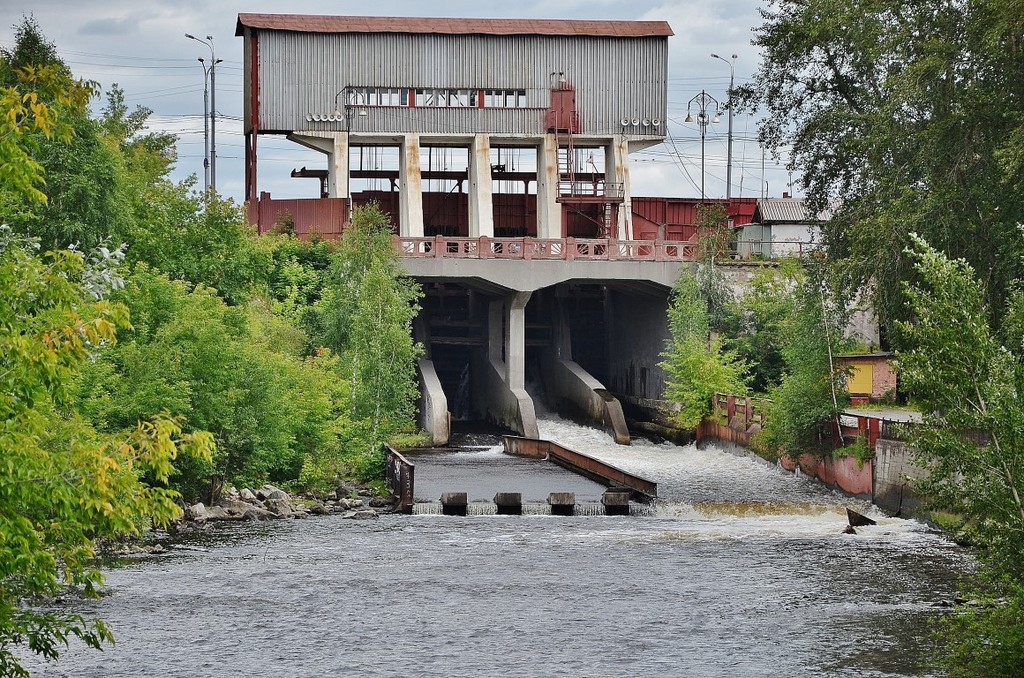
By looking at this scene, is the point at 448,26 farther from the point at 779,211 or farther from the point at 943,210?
the point at 943,210

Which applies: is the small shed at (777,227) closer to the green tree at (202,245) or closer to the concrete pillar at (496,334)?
the concrete pillar at (496,334)

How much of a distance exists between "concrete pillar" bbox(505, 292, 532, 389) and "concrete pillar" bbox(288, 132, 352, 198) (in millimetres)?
9301

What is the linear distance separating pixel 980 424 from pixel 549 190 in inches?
1899

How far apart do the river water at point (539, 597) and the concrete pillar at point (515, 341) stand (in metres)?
22.0

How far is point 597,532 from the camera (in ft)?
108

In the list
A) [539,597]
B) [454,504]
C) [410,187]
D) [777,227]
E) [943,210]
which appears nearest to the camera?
[539,597]

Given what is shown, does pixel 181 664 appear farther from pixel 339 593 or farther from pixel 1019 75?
pixel 1019 75

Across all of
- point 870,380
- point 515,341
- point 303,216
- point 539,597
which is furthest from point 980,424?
point 303,216

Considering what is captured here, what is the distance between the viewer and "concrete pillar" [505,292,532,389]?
58.2 meters

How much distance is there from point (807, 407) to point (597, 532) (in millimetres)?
10873

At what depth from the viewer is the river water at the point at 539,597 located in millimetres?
20172

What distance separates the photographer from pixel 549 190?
63938mm

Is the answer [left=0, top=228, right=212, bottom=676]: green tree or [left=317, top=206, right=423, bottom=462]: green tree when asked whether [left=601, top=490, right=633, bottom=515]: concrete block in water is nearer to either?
[left=317, top=206, right=423, bottom=462]: green tree

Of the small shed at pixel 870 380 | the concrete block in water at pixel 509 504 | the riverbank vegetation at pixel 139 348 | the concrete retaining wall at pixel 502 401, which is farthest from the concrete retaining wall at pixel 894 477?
the concrete retaining wall at pixel 502 401
